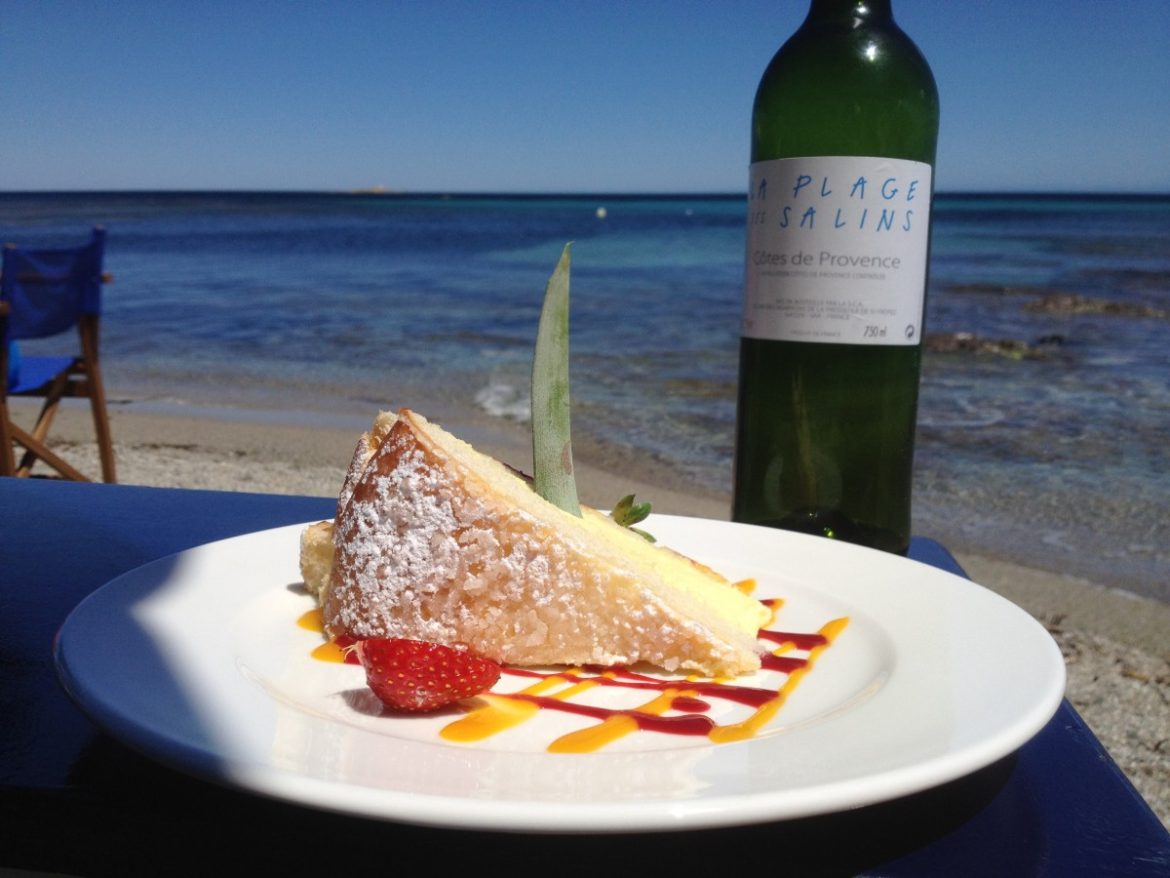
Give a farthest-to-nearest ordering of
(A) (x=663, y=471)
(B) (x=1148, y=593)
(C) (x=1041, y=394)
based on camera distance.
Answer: (C) (x=1041, y=394), (A) (x=663, y=471), (B) (x=1148, y=593)

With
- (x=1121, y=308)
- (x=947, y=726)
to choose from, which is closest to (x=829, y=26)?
(x=947, y=726)

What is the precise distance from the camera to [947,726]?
735 mm

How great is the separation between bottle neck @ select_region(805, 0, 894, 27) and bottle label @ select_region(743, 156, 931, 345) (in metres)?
0.36

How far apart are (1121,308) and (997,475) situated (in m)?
8.58

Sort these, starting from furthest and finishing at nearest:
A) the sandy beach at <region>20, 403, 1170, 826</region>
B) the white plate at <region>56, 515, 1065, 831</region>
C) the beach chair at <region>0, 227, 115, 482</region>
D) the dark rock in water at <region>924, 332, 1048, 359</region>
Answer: the dark rock in water at <region>924, 332, 1048, 359</region> < the beach chair at <region>0, 227, 115, 482</region> < the sandy beach at <region>20, 403, 1170, 826</region> < the white plate at <region>56, 515, 1065, 831</region>

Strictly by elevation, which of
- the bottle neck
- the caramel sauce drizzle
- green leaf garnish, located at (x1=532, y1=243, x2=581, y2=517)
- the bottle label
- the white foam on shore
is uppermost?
the bottle neck

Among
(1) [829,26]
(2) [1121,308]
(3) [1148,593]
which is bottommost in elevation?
(3) [1148,593]

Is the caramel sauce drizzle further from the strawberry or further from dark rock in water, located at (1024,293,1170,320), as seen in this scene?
dark rock in water, located at (1024,293,1170,320)

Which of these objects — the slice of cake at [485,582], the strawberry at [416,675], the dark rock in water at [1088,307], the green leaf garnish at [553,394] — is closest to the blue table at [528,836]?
the strawberry at [416,675]

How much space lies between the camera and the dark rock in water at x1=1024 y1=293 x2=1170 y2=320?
12.2 meters

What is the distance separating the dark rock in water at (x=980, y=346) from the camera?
9.68 m

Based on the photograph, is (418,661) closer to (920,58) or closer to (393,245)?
(920,58)

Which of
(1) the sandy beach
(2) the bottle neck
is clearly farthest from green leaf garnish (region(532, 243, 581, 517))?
(1) the sandy beach

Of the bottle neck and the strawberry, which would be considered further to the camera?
the bottle neck
